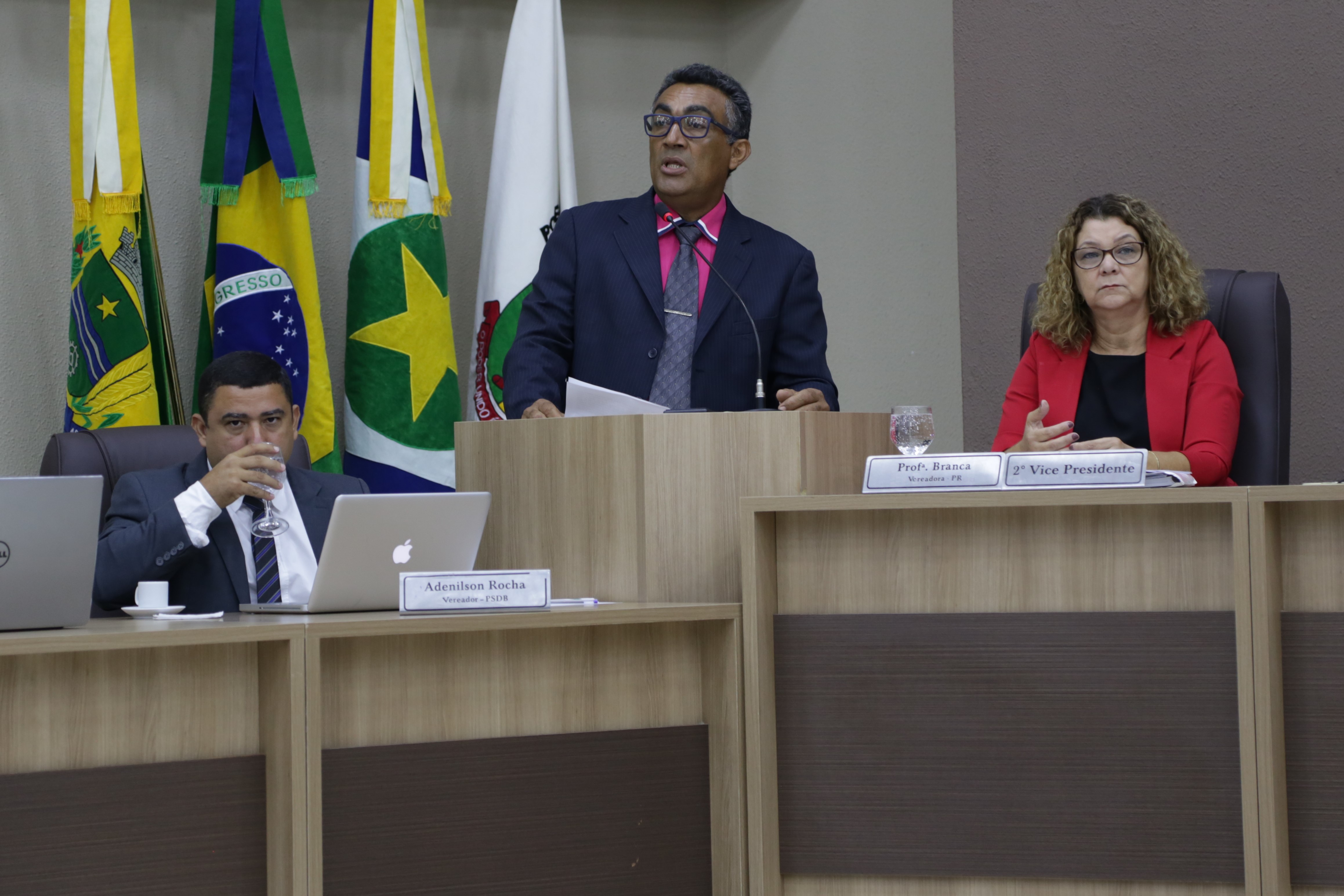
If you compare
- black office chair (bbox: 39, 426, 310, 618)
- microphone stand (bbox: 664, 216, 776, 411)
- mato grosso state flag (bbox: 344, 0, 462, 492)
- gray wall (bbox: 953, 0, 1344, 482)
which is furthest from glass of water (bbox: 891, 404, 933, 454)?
mato grosso state flag (bbox: 344, 0, 462, 492)

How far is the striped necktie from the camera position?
8.00 ft

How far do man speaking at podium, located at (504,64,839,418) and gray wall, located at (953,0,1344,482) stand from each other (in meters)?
0.74

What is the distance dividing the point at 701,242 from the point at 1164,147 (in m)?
1.17

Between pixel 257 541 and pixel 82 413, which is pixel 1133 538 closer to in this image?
pixel 257 541

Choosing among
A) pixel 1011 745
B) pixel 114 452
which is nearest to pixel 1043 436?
pixel 1011 745

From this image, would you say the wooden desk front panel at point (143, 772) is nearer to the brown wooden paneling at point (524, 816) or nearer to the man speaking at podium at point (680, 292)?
the brown wooden paneling at point (524, 816)

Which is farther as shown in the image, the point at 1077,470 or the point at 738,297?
the point at 738,297

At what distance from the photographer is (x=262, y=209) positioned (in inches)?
140

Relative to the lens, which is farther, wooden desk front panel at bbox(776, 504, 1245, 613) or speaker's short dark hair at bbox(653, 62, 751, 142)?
speaker's short dark hair at bbox(653, 62, 751, 142)

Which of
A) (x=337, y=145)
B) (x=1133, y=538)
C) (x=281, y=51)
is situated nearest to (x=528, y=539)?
(x=1133, y=538)

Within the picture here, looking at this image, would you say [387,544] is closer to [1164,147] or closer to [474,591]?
[474,591]

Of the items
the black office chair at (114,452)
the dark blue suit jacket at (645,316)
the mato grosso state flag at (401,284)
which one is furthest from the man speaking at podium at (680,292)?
the mato grosso state flag at (401,284)

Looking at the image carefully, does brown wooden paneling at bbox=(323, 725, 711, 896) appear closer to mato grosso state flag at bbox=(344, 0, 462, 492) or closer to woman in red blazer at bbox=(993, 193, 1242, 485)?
woman in red blazer at bbox=(993, 193, 1242, 485)

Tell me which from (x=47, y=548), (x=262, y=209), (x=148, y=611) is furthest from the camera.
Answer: (x=262, y=209)
